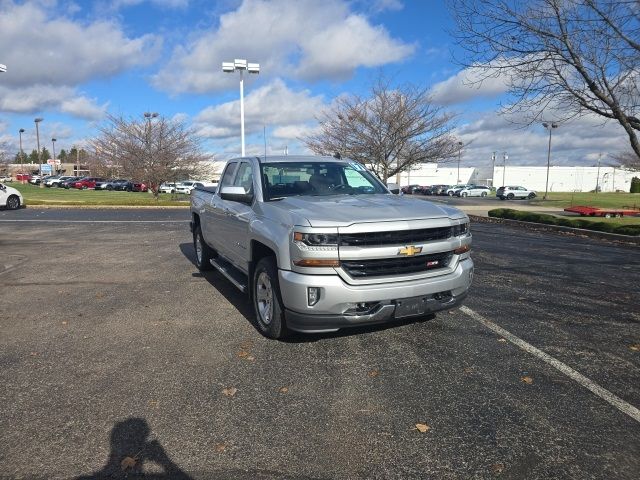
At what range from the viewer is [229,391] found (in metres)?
3.58

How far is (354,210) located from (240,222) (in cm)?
164

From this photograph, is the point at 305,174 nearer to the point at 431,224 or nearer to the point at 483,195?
the point at 431,224

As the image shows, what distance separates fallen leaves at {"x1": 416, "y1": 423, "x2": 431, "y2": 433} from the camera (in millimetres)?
3039

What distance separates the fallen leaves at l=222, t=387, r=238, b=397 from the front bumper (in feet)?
2.54

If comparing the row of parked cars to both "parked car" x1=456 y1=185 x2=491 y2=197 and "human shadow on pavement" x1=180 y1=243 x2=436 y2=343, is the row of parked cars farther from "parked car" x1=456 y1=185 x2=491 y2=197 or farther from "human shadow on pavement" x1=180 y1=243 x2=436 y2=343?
"human shadow on pavement" x1=180 y1=243 x2=436 y2=343

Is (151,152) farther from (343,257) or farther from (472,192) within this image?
(472,192)

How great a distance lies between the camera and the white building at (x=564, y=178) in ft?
310

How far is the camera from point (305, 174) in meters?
5.60

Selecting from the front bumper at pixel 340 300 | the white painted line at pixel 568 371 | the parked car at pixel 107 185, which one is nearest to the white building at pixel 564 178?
the parked car at pixel 107 185

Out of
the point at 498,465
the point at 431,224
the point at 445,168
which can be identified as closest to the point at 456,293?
the point at 431,224

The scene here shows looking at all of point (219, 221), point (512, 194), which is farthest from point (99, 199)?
point (512, 194)

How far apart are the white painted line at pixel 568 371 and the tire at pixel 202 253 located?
13.8ft

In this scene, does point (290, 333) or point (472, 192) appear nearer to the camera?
point (290, 333)

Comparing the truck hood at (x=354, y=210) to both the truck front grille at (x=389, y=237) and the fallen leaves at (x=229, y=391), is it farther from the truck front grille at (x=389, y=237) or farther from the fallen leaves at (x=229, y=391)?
the fallen leaves at (x=229, y=391)
